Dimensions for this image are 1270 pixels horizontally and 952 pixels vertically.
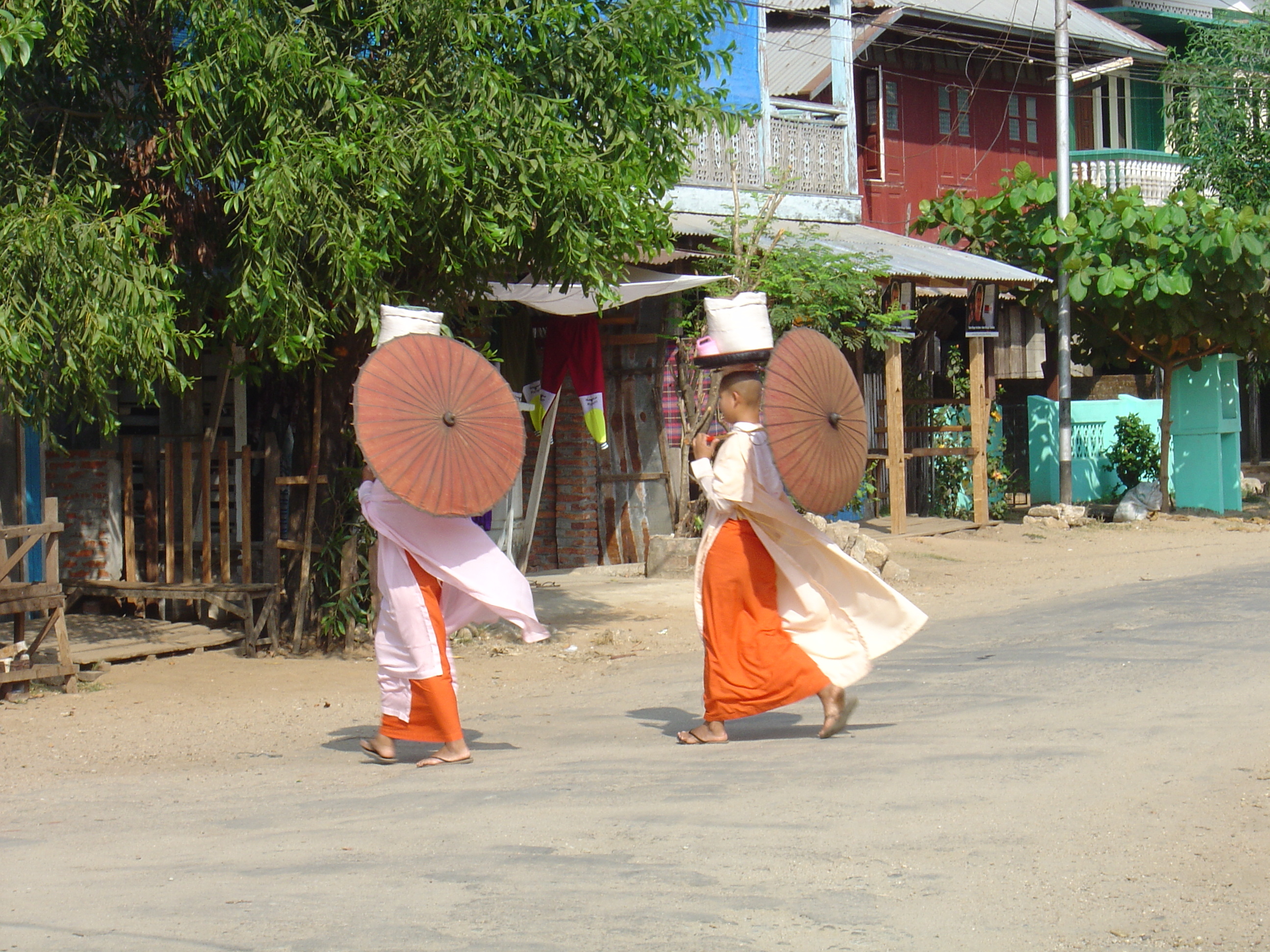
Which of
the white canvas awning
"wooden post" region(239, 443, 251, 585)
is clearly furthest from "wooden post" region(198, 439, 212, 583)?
the white canvas awning

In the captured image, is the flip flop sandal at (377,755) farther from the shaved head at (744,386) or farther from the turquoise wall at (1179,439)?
the turquoise wall at (1179,439)

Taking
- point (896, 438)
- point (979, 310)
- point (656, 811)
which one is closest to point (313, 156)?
point (656, 811)

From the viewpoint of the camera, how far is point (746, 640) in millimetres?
5836

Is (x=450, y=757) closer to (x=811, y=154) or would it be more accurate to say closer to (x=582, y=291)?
(x=582, y=291)

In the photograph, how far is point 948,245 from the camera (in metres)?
18.5

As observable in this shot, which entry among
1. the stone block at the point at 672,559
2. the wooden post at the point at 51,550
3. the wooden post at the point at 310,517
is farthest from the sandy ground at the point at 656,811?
the stone block at the point at 672,559

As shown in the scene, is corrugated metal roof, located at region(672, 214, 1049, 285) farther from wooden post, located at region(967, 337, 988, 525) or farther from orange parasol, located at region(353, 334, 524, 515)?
orange parasol, located at region(353, 334, 524, 515)

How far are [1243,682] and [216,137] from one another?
5871 millimetres

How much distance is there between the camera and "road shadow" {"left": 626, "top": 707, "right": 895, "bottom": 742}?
6.08m

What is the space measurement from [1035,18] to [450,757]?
60.6 feet

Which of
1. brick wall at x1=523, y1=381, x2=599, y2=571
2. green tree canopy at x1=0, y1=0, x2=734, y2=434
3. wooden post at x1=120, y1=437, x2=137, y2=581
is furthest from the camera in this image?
brick wall at x1=523, y1=381, x2=599, y2=571

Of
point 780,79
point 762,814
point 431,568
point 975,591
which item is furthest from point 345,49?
point 780,79

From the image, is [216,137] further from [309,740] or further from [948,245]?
[948,245]

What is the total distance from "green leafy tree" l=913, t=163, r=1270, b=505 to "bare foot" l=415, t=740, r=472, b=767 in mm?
12745
